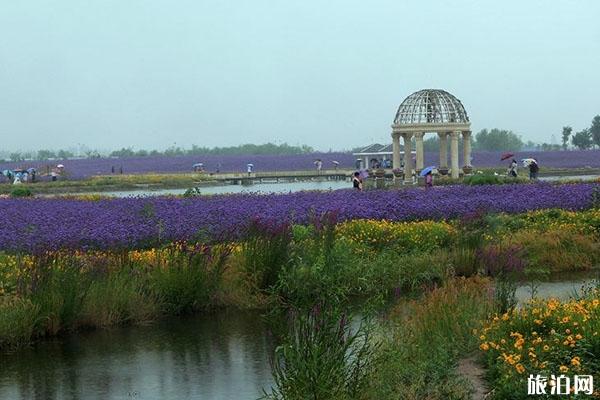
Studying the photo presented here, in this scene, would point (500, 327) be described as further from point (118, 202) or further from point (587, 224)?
point (118, 202)

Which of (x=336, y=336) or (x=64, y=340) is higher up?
(x=336, y=336)

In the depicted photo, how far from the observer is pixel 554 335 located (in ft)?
31.2

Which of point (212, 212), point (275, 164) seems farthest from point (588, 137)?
point (212, 212)

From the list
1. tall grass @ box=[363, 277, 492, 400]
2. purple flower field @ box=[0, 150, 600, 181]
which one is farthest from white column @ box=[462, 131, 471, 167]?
tall grass @ box=[363, 277, 492, 400]

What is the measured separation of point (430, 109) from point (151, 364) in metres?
35.6

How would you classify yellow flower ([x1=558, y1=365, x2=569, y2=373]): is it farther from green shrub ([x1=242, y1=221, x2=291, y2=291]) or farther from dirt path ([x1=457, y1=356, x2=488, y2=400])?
green shrub ([x1=242, y1=221, x2=291, y2=291])

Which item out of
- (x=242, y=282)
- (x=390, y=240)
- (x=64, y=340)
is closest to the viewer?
(x=64, y=340)

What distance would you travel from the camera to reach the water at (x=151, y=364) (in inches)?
459

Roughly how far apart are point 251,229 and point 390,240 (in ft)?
13.8

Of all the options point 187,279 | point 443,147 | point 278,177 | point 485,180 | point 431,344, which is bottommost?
point 431,344

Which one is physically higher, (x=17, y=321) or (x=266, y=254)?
(x=266, y=254)

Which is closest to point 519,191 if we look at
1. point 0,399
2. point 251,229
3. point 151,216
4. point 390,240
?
point 390,240

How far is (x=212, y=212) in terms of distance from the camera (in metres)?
23.3

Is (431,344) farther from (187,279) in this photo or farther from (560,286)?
(560,286)
